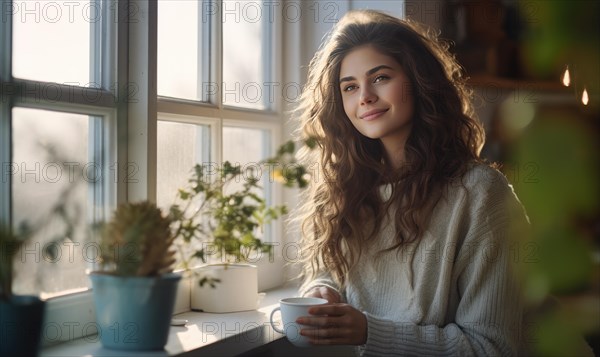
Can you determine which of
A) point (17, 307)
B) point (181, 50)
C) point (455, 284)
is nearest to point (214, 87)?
point (181, 50)

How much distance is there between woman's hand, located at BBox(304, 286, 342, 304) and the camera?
5.62ft

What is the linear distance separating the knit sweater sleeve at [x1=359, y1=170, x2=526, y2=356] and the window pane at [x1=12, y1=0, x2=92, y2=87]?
0.86 meters

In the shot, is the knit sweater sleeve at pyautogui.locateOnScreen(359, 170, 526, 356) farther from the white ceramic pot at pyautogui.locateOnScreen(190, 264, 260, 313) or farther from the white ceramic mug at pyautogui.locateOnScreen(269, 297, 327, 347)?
the white ceramic pot at pyautogui.locateOnScreen(190, 264, 260, 313)

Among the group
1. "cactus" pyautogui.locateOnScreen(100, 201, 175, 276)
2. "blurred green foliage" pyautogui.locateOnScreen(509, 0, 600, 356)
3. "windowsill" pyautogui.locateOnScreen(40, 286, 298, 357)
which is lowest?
"windowsill" pyautogui.locateOnScreen(40, 286, 298, 357)

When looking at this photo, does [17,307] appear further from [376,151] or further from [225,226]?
[376,151]

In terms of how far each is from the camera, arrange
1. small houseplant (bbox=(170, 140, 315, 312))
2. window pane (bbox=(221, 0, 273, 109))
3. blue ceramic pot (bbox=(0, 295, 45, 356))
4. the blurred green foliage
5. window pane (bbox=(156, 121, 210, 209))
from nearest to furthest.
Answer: the blurred green foliage < blue ceramic pot (bbox=(0, 295, 45, 356)) < small houseplant (bbox=(170, 140, 315, 312)) < window pane (bbox=(156, 121, 210, 209)) < window pane (bbox=(221, 0, 273, 109))

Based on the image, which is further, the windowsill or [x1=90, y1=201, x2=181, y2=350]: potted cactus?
the windowsill

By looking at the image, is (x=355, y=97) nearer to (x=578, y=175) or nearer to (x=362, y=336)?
(x=362, y=336)

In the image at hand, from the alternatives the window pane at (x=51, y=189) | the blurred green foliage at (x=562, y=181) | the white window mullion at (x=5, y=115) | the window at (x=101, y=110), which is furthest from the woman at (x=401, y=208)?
the blurred green foliage at (x=562, y=181)

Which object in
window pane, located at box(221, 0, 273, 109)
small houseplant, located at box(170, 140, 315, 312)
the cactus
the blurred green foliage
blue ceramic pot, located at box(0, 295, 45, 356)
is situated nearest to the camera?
the blurred green foliage

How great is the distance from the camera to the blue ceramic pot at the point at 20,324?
107 cm

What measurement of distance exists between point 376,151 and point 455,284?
19.5 inches

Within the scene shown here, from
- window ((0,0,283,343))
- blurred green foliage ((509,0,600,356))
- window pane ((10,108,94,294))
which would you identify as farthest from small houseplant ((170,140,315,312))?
blurred green foliage ((509,0,600,356))

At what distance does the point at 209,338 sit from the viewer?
1479 mm
